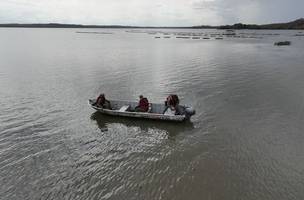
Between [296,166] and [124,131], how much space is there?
10.8 m

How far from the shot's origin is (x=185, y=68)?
1753 inches

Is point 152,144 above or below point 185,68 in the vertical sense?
above

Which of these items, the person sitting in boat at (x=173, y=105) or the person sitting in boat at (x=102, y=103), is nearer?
the person sitting in boat at (x=173, y=105)

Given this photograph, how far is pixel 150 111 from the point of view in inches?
890

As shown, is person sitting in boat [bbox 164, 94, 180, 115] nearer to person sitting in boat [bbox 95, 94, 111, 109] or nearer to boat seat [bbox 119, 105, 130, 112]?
boat seat [bbox 119, 105, 130, 112]

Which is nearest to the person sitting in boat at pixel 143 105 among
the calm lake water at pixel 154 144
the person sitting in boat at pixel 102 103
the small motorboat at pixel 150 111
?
the small motorboat at pixel 150 111

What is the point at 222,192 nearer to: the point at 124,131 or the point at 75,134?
the point at 124,131

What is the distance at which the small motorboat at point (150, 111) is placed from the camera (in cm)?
2095

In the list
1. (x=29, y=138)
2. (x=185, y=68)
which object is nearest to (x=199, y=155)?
(x=29, y=138)

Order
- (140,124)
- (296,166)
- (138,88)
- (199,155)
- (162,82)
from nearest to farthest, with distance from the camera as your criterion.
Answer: (296,166) < (199,155) < (140,124) < (138,88) < (162,82)

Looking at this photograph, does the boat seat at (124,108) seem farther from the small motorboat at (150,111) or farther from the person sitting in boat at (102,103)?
the person sitting in boat at (102,103)

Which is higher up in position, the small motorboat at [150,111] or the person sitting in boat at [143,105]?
the person sitting in boat at [143,105]

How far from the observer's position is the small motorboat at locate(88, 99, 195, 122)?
21.0 m

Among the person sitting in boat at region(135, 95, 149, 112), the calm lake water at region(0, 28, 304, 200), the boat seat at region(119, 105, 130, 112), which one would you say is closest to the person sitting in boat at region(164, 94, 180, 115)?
the calm lake water at region(0, 28, 304, 200)
